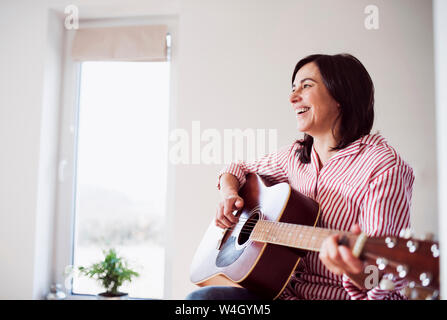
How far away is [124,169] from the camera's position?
2.09 meters

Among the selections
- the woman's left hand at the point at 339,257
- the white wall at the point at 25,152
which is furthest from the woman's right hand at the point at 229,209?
the white wall at the point at 25,152

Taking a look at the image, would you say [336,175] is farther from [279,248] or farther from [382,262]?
[382,262]

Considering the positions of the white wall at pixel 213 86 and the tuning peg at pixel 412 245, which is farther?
the white wall at pixel 213 86

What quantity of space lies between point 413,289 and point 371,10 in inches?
54.7

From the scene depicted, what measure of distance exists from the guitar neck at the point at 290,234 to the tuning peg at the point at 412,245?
0.13 meters

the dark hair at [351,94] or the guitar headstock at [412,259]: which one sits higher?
the dark hair at [351,94]

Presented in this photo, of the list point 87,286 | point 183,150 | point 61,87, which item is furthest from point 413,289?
point 61,87

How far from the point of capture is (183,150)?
190 centimetres

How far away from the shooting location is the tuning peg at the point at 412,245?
2.22 feet

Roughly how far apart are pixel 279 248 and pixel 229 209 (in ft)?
0.93

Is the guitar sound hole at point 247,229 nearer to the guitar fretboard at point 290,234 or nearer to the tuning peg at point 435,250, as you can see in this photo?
the guitar fretboard at point 290,234

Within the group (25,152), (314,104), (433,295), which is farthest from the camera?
(25,152)

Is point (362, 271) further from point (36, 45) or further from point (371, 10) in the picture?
point (36, 45)

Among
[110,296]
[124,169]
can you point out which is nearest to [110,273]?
[110,296]
